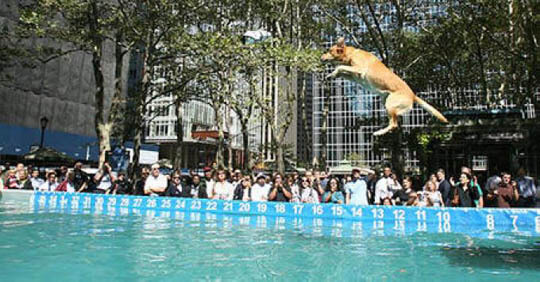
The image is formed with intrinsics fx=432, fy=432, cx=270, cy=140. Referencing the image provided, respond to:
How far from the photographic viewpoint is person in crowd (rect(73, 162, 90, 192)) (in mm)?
16344

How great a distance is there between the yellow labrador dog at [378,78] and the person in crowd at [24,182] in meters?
16.0

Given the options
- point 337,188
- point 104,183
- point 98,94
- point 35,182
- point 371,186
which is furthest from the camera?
point 98,94

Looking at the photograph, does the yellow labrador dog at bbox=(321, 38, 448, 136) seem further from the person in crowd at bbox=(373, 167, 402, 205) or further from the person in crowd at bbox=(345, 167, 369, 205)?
the person in crowd at bbox=(373, 167, 402, 205)

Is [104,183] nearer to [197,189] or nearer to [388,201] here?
[197,189]

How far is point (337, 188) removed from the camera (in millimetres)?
13906

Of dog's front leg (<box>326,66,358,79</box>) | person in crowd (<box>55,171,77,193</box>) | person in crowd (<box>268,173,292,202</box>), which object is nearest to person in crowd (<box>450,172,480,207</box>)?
person in crowd (<box>268,173,292,202</box>)

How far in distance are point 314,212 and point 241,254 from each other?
5373 mm

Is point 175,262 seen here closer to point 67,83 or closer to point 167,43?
point 167,43

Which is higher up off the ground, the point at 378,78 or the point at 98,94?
the point at 98,94

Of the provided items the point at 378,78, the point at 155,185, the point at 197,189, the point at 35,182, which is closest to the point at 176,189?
the point at 155,185

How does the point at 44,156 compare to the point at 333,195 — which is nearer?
the point at 333,195

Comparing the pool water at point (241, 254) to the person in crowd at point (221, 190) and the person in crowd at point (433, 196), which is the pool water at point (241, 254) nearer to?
the person in crowd at point (433, 196)

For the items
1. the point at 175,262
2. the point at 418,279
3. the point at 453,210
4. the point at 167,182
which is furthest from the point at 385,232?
the point at 167,182

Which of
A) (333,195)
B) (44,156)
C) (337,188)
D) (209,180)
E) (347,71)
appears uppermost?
(347,71)
